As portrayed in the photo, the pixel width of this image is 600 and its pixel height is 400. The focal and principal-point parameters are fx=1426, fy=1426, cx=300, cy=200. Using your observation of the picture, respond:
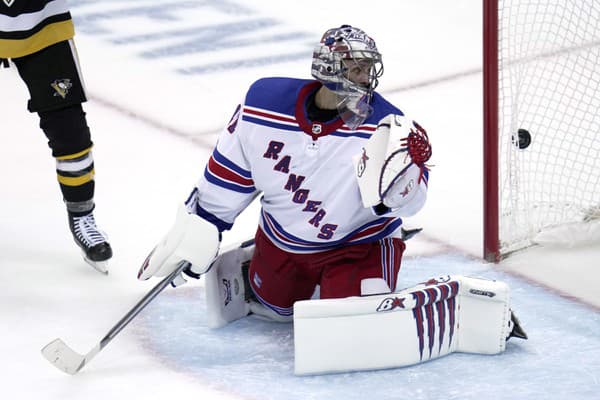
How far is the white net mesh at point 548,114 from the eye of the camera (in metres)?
4.05

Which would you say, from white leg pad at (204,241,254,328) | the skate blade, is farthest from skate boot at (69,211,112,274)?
white leg pad at (204,241,254,328)

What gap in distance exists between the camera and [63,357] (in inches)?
129

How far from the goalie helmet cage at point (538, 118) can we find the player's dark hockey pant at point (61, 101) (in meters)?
1.10

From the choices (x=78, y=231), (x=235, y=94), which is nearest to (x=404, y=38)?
(x=235, y=94)

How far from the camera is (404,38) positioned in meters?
6.02

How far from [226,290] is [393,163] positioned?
0.66 m

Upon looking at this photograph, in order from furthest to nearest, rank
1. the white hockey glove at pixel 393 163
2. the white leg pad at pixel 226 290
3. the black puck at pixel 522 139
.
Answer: the black puck at pixel 522 139, the white leg pad at pixel 226 290, the white hockey glove at pixel 393 163

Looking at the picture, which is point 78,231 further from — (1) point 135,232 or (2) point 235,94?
(2) point 235,94

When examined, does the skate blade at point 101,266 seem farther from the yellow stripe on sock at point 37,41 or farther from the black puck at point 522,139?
the black puck at point 522,139

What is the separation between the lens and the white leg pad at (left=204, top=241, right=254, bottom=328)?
3.52m

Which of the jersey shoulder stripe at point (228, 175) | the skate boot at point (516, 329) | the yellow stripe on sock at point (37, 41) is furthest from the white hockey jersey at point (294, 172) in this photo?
the yellow stripe on sock at point (37, 41)

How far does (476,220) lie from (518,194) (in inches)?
9.6

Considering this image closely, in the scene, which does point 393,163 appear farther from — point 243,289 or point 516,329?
point 243,289

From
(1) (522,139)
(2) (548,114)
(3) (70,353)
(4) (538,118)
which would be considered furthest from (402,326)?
(4) (538,118)
